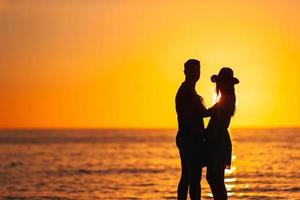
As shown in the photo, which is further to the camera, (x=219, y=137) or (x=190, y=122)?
(x=219, y=137)

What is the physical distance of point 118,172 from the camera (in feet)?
119

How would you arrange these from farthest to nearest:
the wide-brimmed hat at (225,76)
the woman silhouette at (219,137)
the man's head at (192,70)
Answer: the woman silhouette at (219,137) < the wide-brimmed hat at (225,76) < the man's head at (192,70)

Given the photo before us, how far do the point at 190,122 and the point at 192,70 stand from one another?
816 millimetres

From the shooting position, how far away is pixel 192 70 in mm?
12078

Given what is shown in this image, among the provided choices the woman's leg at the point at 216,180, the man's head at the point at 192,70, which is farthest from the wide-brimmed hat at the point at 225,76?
the woman's leg at the point at 216,180

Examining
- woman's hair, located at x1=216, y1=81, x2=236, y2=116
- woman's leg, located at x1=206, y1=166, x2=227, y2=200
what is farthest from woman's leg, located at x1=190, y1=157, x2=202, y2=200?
woman's hair, located at x1=216, y1=81, x2=236, y2=116

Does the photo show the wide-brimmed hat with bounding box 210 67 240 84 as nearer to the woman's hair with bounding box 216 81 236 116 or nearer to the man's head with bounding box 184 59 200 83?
the woman's hair with bounding box 216 81 236 116

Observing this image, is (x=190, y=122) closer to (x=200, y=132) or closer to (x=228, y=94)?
(x=200, y=132)

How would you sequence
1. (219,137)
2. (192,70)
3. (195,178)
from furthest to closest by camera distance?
(219,137) < (195,178) < (192,70)

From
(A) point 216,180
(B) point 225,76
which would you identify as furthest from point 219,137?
(B) point 225,76

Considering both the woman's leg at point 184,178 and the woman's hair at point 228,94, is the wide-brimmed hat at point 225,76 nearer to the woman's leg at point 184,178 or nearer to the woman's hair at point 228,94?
the woman's hair at point 228,94

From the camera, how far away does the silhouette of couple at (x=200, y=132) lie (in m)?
12.1

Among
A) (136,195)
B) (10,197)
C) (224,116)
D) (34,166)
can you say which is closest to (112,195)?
(136,195)

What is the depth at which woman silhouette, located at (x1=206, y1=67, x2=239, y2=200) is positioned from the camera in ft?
40.3
